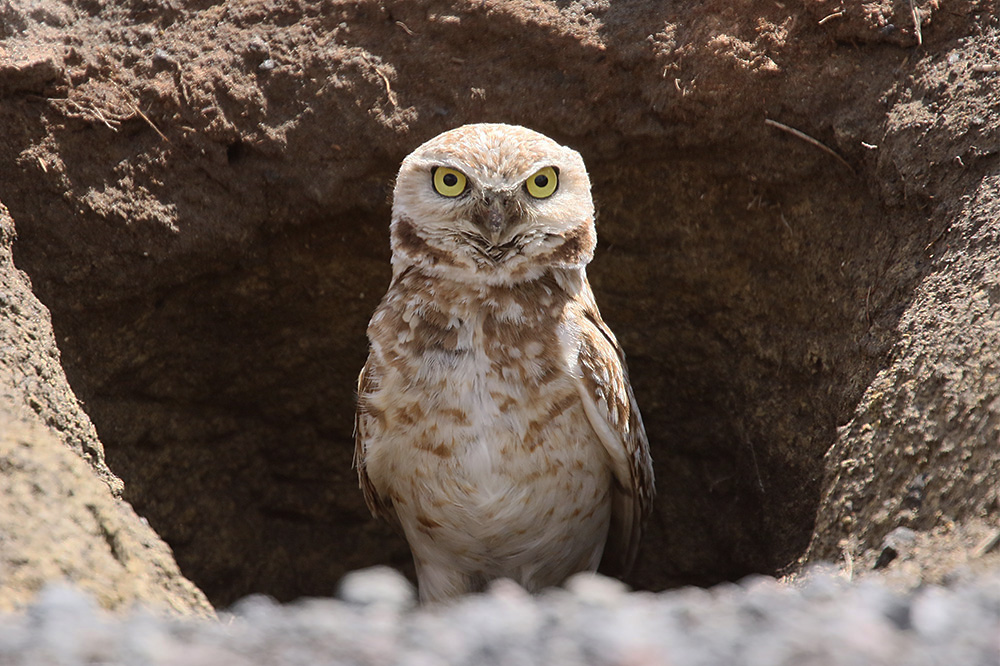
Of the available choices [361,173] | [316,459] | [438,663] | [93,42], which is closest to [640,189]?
[361,173]

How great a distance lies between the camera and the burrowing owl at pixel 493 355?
10.6ft

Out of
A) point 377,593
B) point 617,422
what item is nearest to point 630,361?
point 617,422

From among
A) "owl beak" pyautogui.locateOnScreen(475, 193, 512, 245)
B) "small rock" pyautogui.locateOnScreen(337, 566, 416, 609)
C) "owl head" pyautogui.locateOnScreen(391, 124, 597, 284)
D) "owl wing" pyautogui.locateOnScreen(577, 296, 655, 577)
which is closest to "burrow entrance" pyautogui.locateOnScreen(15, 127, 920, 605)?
"owl wing" pyautogui.locateOnScreen(577, 296, 655, 577)

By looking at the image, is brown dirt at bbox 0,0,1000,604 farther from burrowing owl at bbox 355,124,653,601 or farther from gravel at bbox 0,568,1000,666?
gravel at bbox 0,568,1000,666

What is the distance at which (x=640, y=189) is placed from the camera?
447 centimetres

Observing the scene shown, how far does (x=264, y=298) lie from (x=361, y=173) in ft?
2.98

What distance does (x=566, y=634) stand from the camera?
1.75 meters

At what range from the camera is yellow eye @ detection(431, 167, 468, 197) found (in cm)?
328

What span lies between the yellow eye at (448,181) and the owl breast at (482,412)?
14.0 inches

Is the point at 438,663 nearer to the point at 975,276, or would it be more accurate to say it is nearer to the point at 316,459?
the point at 975,276

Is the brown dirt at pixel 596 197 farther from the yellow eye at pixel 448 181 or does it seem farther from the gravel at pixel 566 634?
the gravel at pixel 566 634

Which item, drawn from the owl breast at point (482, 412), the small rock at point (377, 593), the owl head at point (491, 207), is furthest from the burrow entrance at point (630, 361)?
the small rock at point (377, 593)

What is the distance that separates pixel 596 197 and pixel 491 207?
54.9 inches

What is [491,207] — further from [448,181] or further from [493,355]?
[493,355]
